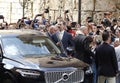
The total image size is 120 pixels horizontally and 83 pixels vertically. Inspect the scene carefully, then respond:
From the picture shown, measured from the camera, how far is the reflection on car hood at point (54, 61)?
10570 mm

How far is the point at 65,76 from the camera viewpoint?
34.6ft

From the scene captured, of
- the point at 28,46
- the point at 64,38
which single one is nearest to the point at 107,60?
the point at 28,46

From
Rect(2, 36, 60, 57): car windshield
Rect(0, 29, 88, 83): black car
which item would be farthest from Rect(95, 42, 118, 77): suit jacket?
Rect(2, 36, 60, 57): car windshield

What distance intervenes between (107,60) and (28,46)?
207 centimetres

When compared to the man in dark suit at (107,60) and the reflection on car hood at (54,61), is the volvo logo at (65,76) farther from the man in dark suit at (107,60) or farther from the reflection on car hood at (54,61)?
the man in dark suit at (107,60)

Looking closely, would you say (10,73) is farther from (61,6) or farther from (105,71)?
(61,6)

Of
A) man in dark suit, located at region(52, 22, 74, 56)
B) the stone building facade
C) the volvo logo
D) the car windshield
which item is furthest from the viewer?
the stone building facade

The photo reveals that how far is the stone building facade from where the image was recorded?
2442cm

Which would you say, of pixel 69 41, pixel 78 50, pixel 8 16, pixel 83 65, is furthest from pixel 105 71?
pixel 8 16

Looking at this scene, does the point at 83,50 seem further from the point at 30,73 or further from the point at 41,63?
the point at 30,73

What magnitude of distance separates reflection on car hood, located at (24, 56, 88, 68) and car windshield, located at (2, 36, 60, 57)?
0.40m

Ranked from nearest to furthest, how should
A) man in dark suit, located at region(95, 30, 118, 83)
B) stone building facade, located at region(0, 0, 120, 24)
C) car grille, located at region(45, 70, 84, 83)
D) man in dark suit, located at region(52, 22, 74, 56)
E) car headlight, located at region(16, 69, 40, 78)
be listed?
car headlight, located at region(16, 69, 40, 78) < car grille, located at region(45, 70, 84, 83) < man in dark suit, located at region(95, 30, 118, 83) < man in dark suit, located at region(52, 22, 74, 56) < stone building facade, located at region(0, 0, 120, 24)

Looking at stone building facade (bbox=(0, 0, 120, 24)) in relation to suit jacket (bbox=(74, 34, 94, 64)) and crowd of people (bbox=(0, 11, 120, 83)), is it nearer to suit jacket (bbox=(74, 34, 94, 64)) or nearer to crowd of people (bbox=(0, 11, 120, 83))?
crowd of people (bbox=(0, 11, 120, 83))

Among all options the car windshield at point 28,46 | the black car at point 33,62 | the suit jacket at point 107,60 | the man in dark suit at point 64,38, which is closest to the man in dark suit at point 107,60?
the suit jacket at point 107,60
